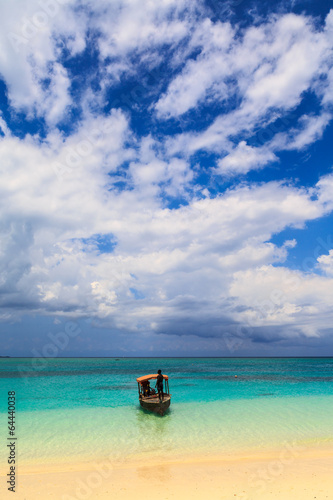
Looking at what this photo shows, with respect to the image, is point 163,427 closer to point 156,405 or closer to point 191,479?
point 156,405

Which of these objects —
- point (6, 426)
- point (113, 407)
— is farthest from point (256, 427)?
point (6, 426)

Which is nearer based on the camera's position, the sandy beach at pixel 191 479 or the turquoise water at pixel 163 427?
the sandy beach at pixel 191 479

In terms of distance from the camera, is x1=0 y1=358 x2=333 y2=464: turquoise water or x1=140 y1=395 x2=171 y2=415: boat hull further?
x1=140 y1=395 x2=171 y2=415: boat hull

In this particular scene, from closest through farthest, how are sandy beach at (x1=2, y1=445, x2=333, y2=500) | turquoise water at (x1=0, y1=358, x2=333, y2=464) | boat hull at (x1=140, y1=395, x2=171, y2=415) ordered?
sandy beach at (x1=2, y1=445, x2=333, y2=500)
turquoise water at (x1=0, y1=358, x2=333, y2=464)
boat hull at (x1=140, y1=395, x2=171, y2=415)

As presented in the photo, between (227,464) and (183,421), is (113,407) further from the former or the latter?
(227,464)

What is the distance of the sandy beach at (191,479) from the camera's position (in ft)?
31.9

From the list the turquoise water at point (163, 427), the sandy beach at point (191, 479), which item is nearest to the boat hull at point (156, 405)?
the turquoise water at point (163, 427)

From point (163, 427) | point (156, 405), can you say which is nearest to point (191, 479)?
point (163, 427)

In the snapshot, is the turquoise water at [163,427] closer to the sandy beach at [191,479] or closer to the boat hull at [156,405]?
the boat hull at [156,405]

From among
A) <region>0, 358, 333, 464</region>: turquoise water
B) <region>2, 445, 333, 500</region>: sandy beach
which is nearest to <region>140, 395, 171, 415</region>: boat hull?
<region>0, 358, 333, 464</region>: turquoise water

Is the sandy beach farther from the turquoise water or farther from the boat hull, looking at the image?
the boat hull

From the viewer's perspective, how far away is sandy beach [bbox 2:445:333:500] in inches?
383

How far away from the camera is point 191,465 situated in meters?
12.5

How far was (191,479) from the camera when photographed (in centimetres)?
1092
